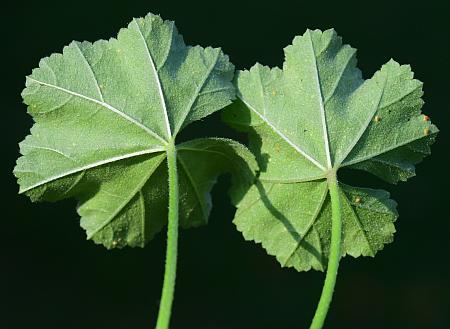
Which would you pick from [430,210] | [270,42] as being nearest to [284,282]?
[430,210]

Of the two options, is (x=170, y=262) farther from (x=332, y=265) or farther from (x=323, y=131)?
(x=323, y=131)

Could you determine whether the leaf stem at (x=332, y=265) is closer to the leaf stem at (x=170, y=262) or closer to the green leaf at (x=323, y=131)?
the green leaf at (x=323, y=131)

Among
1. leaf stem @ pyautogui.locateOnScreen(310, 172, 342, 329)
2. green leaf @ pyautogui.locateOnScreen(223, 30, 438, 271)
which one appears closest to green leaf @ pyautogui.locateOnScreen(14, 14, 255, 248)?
green leaf @ pyautogui.locateOnScreen(223, 30, 438, 271)

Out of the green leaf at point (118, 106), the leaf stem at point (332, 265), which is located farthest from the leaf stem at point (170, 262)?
the leaf stem at point (332, 265)

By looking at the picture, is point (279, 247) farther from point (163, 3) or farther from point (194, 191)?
point (163, 3)

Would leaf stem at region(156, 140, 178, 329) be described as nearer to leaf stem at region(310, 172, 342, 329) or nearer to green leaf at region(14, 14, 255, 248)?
green leaf at region(14, 14, 255, 248)

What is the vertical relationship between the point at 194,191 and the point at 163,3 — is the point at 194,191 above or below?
below
